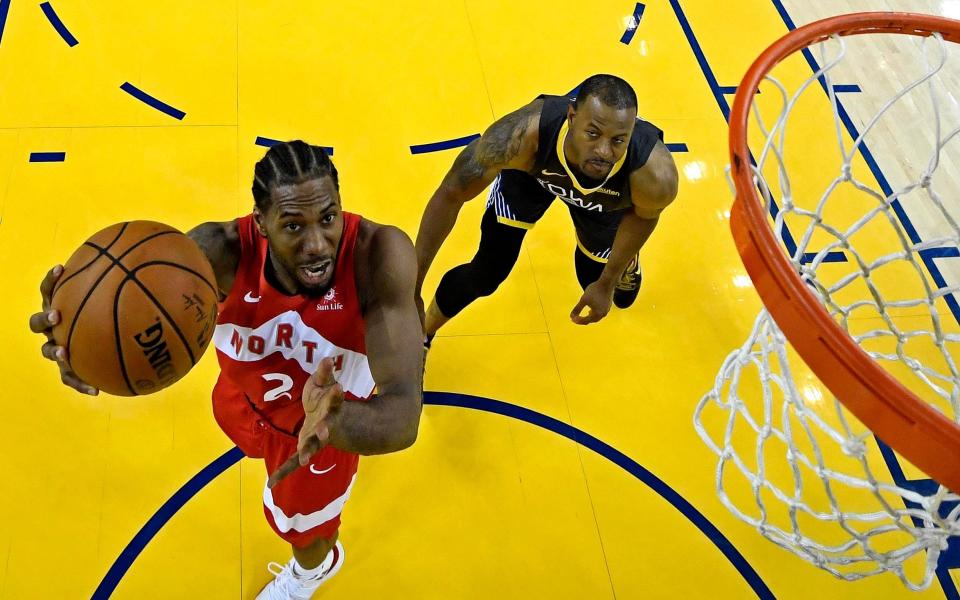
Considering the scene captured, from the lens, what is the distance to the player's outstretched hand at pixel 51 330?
198 cm

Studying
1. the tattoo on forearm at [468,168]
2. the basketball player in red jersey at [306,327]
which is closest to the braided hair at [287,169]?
the basketball player in red jersey at [306,327]

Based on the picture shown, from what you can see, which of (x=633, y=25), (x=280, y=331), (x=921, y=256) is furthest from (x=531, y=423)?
(x=633, y=25)

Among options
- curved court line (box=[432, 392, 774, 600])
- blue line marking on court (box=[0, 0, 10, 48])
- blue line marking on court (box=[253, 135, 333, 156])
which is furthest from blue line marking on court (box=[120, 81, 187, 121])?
curved court line (box=[432, 392, 774, 600])

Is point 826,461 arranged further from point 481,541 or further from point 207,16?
point 207,16

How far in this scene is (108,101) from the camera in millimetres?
4398

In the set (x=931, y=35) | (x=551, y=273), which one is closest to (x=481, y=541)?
(x=551, y=273)

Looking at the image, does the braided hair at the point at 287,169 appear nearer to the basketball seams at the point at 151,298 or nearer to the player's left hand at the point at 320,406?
the basketball seams at the point at 151,298

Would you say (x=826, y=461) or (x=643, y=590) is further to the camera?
(x=826, y=461)

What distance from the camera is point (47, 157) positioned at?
4125 mm

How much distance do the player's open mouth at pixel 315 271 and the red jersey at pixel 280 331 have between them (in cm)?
8

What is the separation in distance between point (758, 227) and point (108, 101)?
3.64 m

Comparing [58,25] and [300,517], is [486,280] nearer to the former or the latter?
[300,517]

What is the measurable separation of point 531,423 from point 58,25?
3556 millimetres

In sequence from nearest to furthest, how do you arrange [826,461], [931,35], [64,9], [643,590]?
[931,35] → [643,590] → [826,461] → [64,9]
